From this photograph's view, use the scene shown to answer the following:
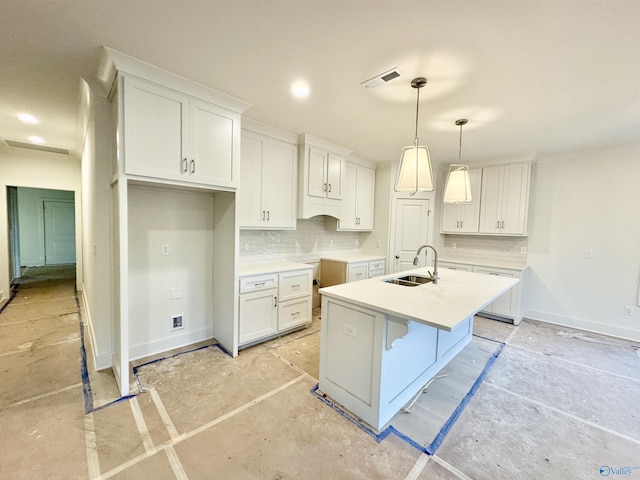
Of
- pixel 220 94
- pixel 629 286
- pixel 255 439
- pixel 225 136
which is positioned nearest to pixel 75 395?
pixel 255 439

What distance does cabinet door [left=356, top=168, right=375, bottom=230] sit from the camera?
4.59m

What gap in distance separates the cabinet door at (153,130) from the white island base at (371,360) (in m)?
1.74

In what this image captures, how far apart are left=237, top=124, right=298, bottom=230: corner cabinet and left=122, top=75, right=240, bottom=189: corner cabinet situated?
481mm

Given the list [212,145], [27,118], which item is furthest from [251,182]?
[27,118]

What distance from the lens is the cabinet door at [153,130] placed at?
6.58 ft

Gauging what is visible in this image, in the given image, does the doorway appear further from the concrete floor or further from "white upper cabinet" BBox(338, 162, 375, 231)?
"white upper cabinet" BBox(338, 162, 375, 231)

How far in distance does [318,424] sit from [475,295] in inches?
60.3

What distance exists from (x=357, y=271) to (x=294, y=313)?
1319 millimetres

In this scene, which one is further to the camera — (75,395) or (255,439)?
(75,395)

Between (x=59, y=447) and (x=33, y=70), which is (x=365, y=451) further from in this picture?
(x=33, y=70)

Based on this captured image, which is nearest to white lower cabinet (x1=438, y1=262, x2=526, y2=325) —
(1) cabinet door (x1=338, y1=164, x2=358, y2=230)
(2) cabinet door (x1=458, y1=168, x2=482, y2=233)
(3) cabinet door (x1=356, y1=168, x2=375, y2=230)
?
(2) cabinet door (x1=458, y1=168, x2=482, y2=233)

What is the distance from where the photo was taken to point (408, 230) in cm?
471

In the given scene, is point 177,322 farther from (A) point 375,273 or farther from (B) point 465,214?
(B) point 465,214

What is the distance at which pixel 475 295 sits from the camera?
2.07m
